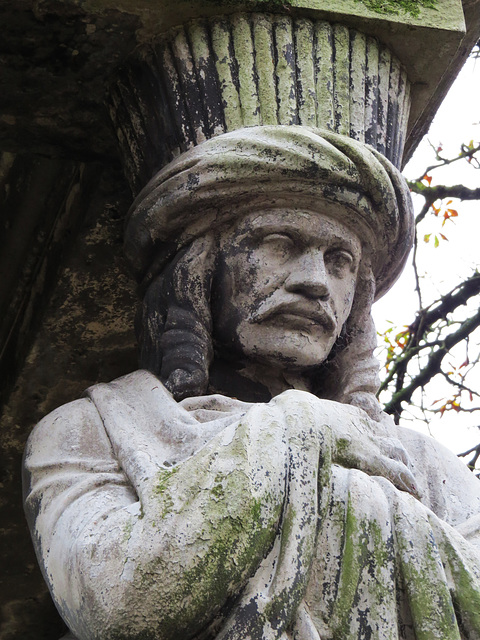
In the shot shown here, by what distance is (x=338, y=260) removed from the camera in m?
4.51

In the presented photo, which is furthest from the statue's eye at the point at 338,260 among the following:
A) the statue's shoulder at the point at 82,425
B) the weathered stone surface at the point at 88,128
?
the statue's shoulder at the point at 82,425

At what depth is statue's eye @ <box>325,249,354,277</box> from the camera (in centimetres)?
450

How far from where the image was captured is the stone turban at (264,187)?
433 cm

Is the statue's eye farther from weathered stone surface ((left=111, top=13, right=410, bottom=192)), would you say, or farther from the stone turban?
weathered stone surface ((left=111, top=13, right=410, bottom=192))

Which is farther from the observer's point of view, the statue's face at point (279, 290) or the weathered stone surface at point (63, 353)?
the weathered stone surface at point (63, 353)

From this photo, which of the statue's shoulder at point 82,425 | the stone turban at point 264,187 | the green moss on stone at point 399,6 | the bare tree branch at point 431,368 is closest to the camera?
the statue's shoulder at point 82,425

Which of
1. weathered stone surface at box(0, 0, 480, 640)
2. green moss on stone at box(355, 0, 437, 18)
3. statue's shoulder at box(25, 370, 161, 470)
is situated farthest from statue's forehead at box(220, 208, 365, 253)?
green moss on stone at box(355, 0, 437, 18)

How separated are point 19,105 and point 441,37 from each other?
144 centimetres

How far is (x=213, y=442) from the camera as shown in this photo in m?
3.67

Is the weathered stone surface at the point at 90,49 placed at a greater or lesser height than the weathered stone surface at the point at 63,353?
greater

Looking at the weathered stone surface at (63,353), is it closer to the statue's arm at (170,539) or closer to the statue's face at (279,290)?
the statue's face at (279,290)

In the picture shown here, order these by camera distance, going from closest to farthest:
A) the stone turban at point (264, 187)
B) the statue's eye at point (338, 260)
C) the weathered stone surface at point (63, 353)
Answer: the stone turban at point (264, 187) → the statue's eye at point (338, 260) → the weathered stone surface at point (63, 353)

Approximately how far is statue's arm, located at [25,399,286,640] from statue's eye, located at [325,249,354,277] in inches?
36.0

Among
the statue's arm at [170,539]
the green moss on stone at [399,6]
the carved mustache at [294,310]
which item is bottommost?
the statue's arm at [170,539]
